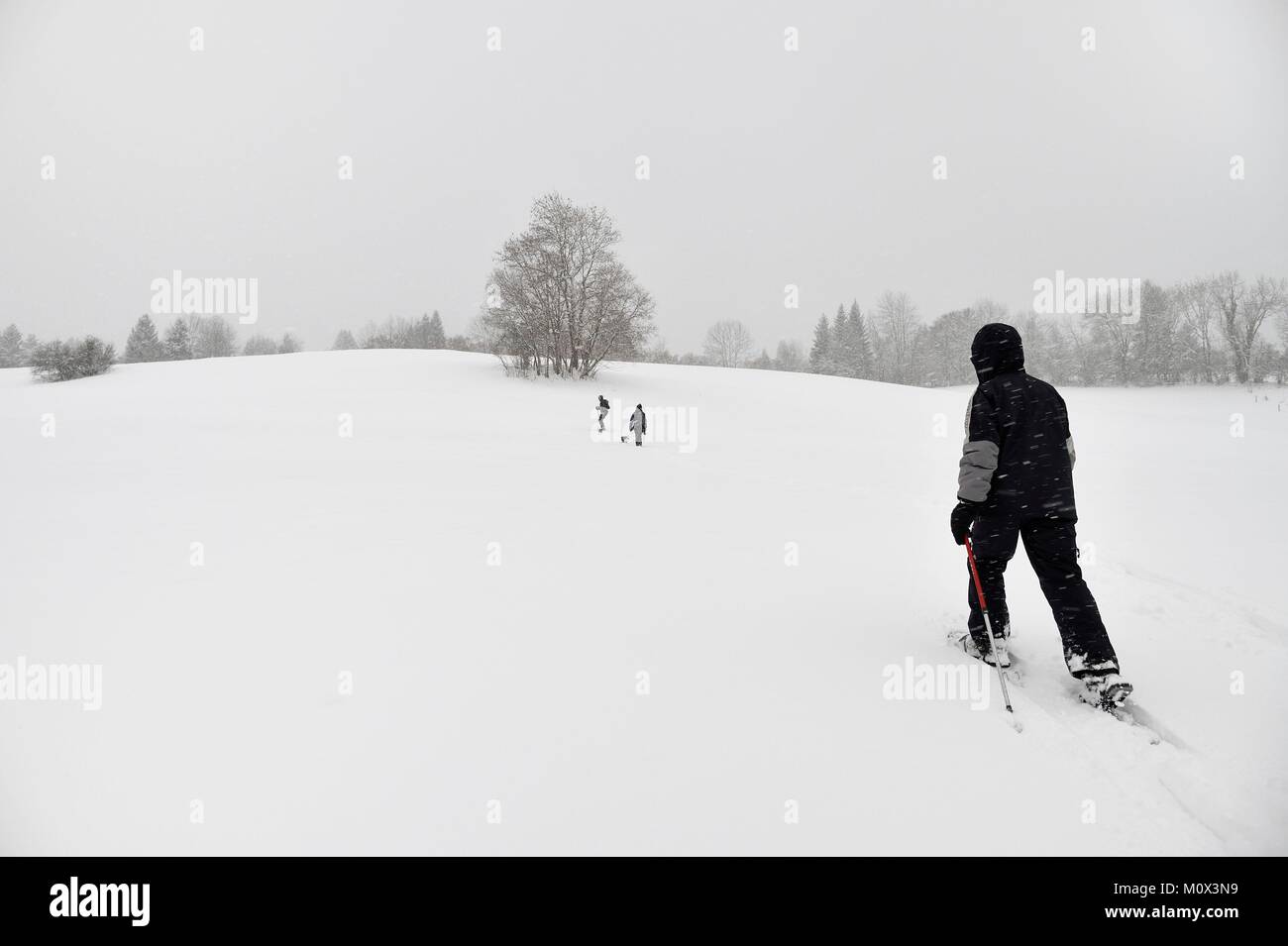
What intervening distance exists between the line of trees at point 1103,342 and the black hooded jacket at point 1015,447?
41.1 meters

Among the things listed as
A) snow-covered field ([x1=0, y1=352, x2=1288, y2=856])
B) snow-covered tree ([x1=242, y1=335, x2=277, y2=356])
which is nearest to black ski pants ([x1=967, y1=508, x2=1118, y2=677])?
snow-covered field ([x1=0, y1=352, x2=1288, y2=856])

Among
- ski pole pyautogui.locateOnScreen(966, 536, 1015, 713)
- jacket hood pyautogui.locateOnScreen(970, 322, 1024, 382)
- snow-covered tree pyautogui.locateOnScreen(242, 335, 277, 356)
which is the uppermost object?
snow-covered tree pyautogui.locateOnScreen(242, 335, 277, 356)

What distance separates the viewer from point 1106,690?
126 inches

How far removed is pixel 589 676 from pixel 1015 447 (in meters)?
3.24

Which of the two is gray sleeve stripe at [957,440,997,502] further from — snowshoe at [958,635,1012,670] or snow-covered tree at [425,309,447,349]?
snow-covered tree at [425,309,447,349]

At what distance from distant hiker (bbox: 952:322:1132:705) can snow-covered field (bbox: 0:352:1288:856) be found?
1.25 ft

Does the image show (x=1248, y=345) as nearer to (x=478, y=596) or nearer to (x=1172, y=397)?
(x=1172, y=397)

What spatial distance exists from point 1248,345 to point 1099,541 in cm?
5491

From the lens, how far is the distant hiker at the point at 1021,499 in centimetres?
342

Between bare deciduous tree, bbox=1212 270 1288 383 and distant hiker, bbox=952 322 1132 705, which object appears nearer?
distant hiker, bbox=952 322 1132 705

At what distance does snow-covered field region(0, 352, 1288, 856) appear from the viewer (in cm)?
236

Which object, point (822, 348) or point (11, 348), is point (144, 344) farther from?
point (822, 348)

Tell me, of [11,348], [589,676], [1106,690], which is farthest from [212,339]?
[1106,690]
